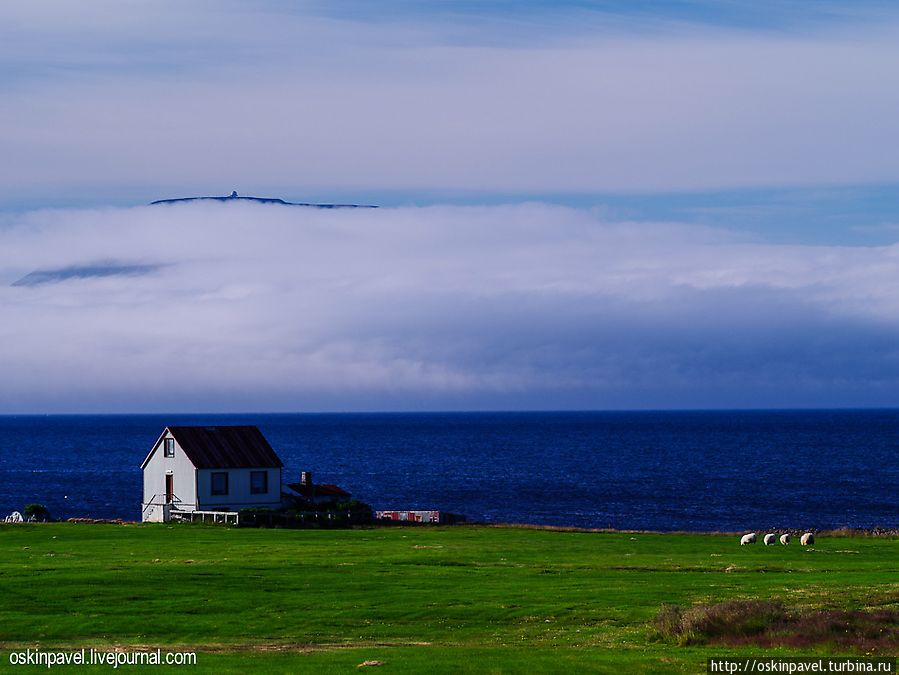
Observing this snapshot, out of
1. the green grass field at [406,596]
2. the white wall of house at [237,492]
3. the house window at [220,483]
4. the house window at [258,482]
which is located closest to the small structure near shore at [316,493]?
the white wall of house at [237,492]

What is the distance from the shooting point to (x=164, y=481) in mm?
92250

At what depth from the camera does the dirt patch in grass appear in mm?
33375

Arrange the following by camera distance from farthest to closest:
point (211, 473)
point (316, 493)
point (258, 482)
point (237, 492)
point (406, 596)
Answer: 1. point (316, 493)
2. point (258, 482)
3. point (237, 492)
4. point (211, 473)
5. point (406, 596)

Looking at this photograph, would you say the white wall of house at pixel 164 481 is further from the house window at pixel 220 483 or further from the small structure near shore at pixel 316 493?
the small structure near shore at pixel 316 493

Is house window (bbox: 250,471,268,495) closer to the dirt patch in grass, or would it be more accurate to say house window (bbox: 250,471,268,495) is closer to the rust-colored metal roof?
the rust-colored metal roof

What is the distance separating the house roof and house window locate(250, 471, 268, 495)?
599 mm

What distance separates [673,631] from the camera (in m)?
35.1

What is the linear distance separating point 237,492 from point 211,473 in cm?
257

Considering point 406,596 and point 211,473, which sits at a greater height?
point 211,473

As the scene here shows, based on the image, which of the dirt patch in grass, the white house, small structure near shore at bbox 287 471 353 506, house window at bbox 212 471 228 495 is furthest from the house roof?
the dirt patch in grass

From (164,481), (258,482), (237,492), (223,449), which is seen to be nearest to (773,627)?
(258,482)

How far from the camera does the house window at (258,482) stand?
3558 inches

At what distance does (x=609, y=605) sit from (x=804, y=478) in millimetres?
129891

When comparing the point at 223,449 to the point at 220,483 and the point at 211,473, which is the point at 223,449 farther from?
the point at 220,483
